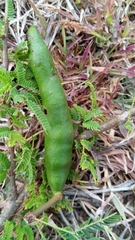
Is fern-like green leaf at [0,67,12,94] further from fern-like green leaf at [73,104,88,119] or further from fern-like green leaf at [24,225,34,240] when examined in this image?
fern-like green leaf at [24,225,34,240]

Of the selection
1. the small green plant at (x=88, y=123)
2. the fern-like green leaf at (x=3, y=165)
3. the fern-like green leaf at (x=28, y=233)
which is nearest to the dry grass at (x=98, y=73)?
the small green plant at (x=88, y=123)

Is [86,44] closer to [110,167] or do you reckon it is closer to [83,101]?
[83,101]

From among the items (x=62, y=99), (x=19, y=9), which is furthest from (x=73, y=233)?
(x=19, y=9)

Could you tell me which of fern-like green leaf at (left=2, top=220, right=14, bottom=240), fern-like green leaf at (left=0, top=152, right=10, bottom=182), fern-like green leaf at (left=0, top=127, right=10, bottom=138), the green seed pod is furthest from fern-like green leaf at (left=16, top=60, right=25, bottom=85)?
fern-like green leaf at (left=2, top=220, right=14, bottom=240)

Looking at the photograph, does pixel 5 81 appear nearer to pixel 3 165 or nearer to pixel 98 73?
pixel 3 165

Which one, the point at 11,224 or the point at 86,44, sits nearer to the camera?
the point at 11,224

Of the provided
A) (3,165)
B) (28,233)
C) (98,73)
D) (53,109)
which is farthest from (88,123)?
(28,233)
